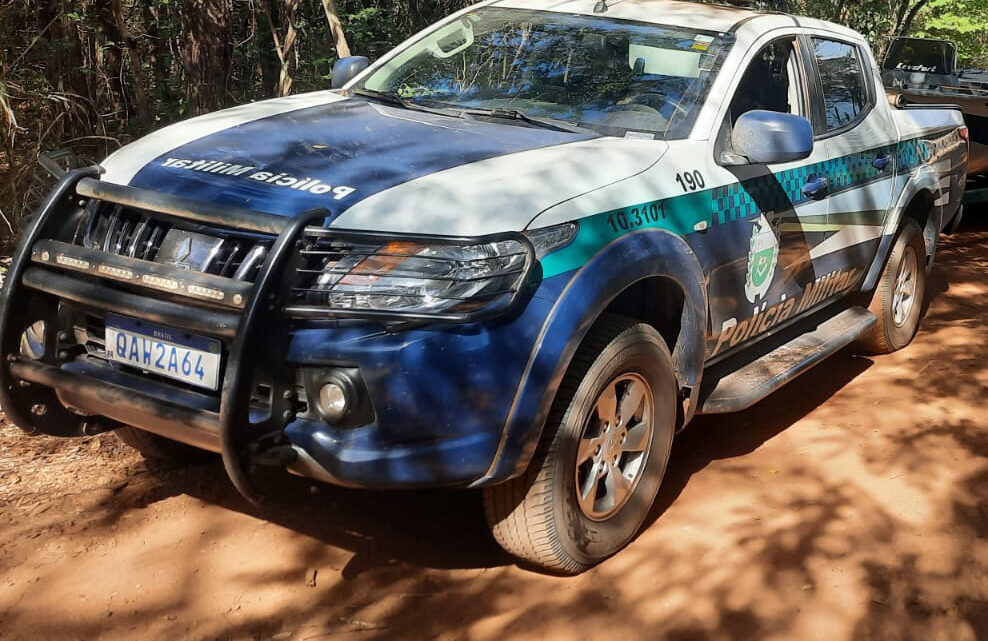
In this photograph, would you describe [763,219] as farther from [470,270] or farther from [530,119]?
[470,270]

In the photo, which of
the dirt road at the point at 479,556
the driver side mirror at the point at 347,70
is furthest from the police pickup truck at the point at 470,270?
the dirt road at the point at 479,556

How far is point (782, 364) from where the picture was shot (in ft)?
15.0

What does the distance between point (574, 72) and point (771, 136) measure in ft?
2.80

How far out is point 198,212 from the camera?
9.69 feet

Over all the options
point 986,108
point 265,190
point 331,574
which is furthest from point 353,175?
point 986,108

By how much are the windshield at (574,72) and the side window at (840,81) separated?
89 cm

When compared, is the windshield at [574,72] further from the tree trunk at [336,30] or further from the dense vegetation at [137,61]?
the tree trunk at [336,30]

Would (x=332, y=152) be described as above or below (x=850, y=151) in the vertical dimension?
above

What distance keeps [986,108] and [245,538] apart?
8297mm

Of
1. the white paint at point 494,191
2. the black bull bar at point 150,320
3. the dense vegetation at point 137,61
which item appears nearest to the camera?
the black bull bar at point 150,320

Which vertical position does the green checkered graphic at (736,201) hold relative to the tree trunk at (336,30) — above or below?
below

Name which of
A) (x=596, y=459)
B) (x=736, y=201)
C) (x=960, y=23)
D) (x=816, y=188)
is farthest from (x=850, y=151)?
(x=960, y=23)

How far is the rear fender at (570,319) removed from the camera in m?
2.95

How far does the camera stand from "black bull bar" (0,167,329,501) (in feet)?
8.96
